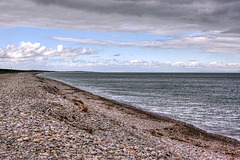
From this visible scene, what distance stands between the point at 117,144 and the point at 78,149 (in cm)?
214

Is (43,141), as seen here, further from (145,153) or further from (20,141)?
(145,153)

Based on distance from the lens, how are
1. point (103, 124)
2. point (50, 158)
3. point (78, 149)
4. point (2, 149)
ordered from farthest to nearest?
point (103, 124)
point (78, 149)
point (2, 149)
point (50, 158)

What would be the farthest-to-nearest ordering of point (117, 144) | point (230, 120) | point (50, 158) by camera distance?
point (230, 120) < point (117, 144) < point (50, 158)

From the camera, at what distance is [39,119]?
12.3 metres

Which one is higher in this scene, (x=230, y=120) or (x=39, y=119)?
(x=39, y=119)

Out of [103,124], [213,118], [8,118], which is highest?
[8,118]

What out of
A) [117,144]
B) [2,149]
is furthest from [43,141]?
[117,144]

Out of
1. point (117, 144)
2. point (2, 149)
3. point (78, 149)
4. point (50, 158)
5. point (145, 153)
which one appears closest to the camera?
point (50, 158)

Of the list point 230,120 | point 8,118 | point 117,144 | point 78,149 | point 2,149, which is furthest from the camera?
point 230,120

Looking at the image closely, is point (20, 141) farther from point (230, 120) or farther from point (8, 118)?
point (230, 120)

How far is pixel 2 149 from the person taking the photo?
790cm

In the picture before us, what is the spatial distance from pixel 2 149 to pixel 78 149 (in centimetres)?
279

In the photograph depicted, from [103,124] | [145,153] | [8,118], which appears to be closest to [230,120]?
[103,124]

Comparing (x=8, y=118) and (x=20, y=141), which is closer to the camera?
(x=20, y=141)
